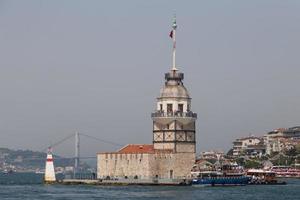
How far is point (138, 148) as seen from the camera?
127688 mm

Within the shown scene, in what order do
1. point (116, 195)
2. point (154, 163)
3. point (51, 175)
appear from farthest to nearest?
point (51, 175) → point (154, 163) → point (116, 195)

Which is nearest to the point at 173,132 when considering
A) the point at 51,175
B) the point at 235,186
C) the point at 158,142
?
the point at 158,142

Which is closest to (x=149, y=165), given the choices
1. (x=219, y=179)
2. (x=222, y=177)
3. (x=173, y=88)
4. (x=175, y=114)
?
(x=175, y=114)

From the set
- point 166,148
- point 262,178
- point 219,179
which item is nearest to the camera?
point 166,148

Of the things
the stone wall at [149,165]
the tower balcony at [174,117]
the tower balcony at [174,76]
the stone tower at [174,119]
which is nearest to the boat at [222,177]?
the stone wall at [149,165]

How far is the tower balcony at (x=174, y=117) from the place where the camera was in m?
128

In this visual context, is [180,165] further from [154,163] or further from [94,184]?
[94,184]

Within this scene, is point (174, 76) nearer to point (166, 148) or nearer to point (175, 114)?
point (175, 114)

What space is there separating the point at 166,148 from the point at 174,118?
4.00m

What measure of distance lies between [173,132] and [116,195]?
28.8 metres

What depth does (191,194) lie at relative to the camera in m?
103

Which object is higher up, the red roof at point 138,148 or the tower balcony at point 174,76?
the tower balcony at point 174,76

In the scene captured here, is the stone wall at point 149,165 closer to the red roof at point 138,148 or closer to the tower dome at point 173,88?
the red roof at point 138,148

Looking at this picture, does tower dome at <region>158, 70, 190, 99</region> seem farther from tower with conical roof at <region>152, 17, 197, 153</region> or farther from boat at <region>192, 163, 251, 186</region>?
boat at <region>192, 163, 251, 186</region>
